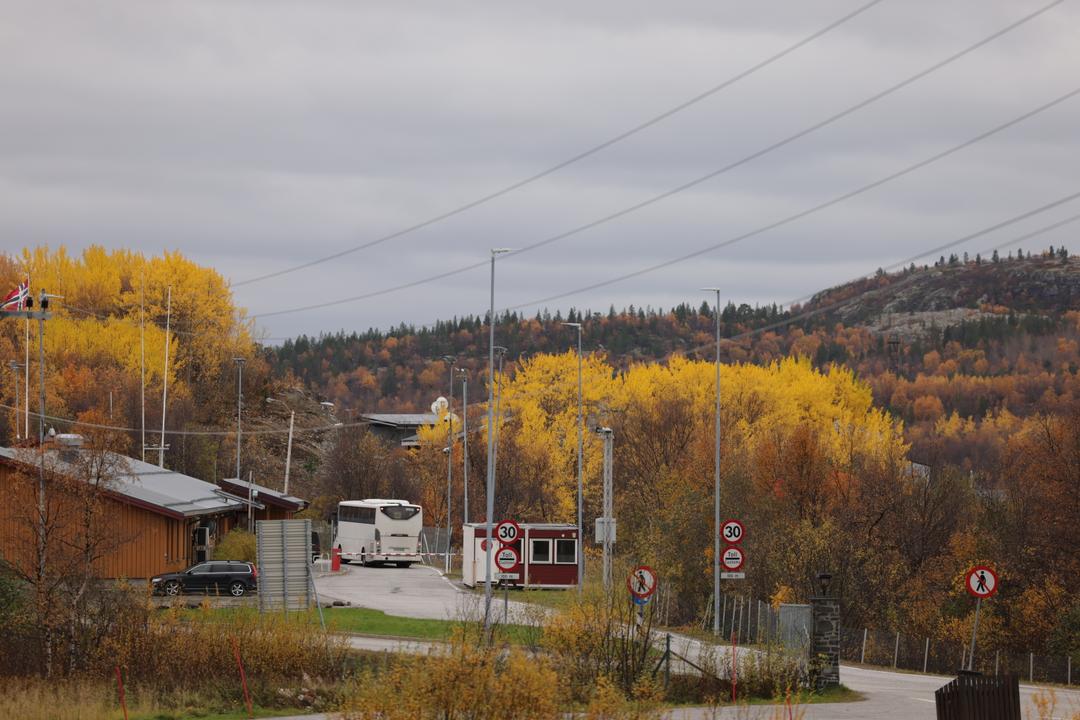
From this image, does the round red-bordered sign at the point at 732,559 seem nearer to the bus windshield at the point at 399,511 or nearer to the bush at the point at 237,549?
the bush at the point at 237,549

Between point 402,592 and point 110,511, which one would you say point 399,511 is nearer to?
point 402,592

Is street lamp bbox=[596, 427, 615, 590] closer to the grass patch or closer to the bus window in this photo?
the grass patch

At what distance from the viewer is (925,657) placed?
39.7 m

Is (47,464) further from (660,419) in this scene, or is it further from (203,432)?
(203,432)

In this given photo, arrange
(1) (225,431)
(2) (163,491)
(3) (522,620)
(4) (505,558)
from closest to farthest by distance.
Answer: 1. (4) (505,558)
2. (3) (522,620)
3. (2) (163,491)
4. (1) (225,431)

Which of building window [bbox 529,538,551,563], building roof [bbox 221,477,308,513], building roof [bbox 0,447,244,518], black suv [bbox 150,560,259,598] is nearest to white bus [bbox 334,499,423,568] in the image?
building roof [bbox 221,477,308,513]

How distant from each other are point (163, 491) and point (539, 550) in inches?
609

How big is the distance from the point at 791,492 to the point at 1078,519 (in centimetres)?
1621

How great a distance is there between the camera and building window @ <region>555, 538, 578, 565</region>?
56.7m

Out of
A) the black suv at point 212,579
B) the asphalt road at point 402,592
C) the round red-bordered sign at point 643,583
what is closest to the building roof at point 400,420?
the asphalt road at point 402,592

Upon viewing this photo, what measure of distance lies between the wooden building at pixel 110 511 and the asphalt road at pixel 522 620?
5.70 m

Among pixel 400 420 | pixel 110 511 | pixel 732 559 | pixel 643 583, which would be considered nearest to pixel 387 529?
pixel 110 511

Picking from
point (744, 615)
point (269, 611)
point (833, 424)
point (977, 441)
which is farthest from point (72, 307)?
point (977, 441)

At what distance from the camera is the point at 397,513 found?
232 feet
